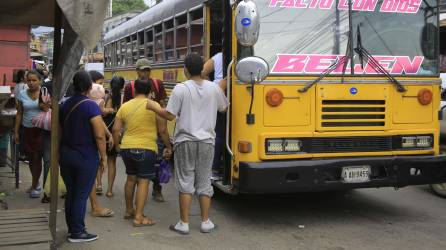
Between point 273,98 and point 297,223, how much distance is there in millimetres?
1458

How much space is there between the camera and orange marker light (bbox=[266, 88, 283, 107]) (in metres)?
5.42

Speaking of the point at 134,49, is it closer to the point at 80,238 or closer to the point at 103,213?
the point at 103,213

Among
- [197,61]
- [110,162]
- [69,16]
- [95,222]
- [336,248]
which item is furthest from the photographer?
[110,162]

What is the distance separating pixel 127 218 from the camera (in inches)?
235

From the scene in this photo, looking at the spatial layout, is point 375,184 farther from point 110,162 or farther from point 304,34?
point 110,162

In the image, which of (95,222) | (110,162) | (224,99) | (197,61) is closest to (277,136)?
(224,99)

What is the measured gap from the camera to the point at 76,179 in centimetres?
491

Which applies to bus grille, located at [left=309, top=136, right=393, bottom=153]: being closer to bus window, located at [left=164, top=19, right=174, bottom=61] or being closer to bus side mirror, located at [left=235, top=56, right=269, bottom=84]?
bus side mirror, located at [left=235, top=56, right=269, bottom=84]

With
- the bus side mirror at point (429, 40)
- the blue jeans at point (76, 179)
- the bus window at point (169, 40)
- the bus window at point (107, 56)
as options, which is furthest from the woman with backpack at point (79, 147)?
the bus window at point (107, 56)

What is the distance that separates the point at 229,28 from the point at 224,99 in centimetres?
77

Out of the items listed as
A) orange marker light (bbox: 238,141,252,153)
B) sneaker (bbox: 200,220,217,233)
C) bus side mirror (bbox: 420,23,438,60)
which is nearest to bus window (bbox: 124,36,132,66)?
orange marker light (bbox: 238,141,252,153)

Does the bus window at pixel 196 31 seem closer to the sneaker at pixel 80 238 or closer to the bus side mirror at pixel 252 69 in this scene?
the bus side mirror at pixel 252 69

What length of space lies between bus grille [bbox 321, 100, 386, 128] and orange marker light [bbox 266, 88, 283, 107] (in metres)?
0.52

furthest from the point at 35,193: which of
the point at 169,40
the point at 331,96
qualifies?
the point at 331,96
